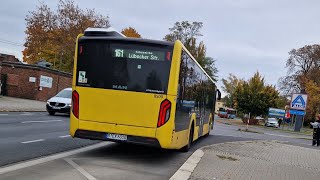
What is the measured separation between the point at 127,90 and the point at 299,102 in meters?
32.0

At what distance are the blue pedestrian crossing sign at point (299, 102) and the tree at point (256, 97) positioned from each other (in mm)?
22229

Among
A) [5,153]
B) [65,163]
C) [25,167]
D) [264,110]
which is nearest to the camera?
[25,167]

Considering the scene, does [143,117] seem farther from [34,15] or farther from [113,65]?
[34,15]

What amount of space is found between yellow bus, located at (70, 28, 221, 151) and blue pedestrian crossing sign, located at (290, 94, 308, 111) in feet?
101

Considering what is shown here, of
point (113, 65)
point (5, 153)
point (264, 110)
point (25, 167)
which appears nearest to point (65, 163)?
point (25, 167)

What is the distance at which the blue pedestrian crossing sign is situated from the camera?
38.7 meters

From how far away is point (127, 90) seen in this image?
32.5ft

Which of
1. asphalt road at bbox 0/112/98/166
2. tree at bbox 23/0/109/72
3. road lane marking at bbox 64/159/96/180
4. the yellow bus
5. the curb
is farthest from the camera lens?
tree at bbox 23/0/109/72

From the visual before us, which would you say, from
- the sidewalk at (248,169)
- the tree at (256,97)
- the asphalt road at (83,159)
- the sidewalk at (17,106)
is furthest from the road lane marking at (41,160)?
the tree at (256,97)

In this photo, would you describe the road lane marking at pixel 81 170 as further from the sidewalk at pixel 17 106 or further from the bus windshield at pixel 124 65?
the sidewalk at pixel 17 106

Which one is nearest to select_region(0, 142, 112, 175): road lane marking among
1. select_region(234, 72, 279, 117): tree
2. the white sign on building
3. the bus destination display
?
the bus destination display

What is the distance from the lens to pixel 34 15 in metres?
57.3

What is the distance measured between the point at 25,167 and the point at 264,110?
56.6m

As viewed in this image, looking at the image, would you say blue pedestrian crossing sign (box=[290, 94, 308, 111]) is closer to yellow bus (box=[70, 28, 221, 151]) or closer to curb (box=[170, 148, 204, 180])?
curb (box=[170, 148, 204, 180])
